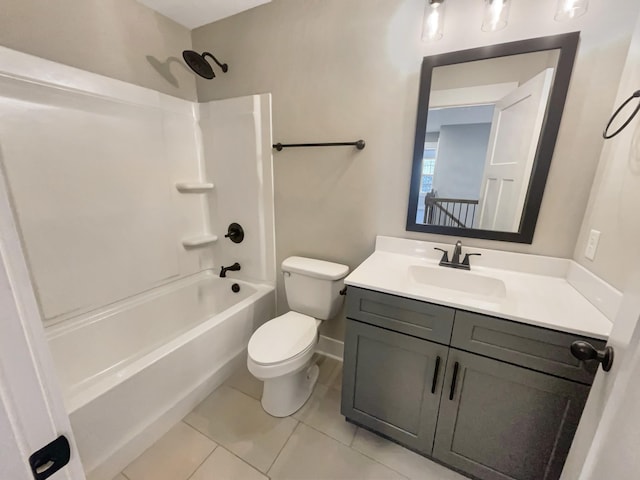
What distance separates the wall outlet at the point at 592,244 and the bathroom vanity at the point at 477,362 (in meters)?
0.14

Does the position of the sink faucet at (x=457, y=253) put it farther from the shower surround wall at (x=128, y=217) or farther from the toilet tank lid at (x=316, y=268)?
the shower surround wall at (x=128, y=217)

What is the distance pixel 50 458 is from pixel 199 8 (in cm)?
227

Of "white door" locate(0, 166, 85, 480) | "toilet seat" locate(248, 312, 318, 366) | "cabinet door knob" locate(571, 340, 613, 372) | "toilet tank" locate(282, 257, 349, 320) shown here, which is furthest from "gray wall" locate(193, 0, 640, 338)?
"white door" locate(0, 166, 85, 480)

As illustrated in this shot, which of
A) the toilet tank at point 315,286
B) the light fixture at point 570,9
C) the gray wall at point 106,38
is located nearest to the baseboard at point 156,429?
the toilet tank at point 315,286

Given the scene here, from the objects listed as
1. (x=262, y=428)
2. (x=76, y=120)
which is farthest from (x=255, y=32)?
(x=262, y=428)

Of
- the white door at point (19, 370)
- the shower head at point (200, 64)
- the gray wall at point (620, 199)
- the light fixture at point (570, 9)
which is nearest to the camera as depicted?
the white door at point (19, 370)

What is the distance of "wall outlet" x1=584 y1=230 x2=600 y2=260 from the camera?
107 cm

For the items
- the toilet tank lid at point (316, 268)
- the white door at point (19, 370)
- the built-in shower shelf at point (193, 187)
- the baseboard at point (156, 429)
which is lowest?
the baseboard at point (156, 429)

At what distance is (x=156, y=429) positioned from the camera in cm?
133

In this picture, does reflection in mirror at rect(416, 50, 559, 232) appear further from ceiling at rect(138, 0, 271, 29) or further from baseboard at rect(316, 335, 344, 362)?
ceiling at rect(138, 0, 271, 29)

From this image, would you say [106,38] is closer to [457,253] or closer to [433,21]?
[433,21]

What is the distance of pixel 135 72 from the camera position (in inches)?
65.6

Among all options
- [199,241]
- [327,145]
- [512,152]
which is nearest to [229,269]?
[199,241]

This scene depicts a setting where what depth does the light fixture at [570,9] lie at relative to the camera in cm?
103
